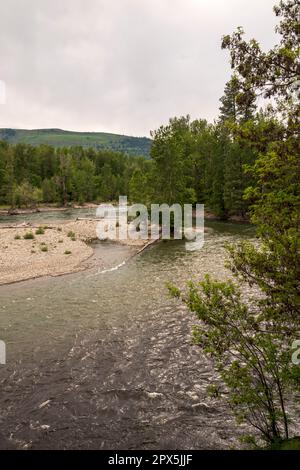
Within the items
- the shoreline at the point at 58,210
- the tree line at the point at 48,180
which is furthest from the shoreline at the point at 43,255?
the tree line at the point at 48,180

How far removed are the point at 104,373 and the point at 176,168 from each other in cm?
3866

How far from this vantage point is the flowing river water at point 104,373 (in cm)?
984

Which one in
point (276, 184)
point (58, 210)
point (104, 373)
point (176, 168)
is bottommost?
point (104, 373)

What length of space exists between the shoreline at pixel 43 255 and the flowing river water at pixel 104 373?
11.7ft

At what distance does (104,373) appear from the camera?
42.8ft

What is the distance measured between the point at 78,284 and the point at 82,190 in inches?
4096

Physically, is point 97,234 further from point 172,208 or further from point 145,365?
point 145,365

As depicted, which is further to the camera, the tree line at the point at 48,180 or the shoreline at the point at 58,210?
the tree line at the point at 48,180

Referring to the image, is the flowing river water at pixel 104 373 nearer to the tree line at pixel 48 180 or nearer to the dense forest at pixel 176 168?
the dense forest at pixel 176 168

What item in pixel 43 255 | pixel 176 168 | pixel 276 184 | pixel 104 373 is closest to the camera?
pixel 276 184

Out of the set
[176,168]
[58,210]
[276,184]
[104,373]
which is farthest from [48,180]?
[276,184]

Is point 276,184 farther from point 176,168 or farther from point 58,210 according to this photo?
point 58,210

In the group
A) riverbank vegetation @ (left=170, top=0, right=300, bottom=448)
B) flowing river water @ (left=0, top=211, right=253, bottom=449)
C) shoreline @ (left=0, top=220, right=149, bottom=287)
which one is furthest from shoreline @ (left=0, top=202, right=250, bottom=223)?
riverbank vegetation @ (left=170, top=0, right=300, bottom=448)

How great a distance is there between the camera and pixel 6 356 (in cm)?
1434
